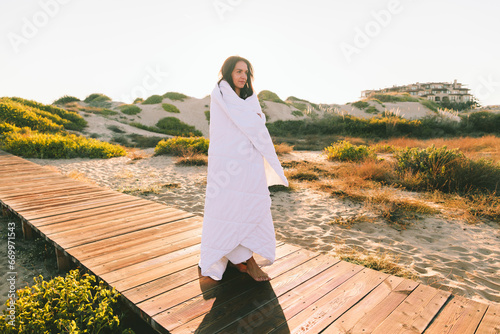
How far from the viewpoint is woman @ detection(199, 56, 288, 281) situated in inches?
83.9

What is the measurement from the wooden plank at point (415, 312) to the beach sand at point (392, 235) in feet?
2.72

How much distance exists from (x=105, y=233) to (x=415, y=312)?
2.89 metres

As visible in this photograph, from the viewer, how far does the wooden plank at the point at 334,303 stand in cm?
178

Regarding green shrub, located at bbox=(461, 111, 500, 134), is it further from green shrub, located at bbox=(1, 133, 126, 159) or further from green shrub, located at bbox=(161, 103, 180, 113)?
green shrub, located at bbox=(161, 103, 180, 113)

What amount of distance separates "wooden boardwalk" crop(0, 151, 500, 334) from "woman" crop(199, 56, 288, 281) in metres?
0.22

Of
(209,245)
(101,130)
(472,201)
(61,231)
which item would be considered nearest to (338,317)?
(209,245)

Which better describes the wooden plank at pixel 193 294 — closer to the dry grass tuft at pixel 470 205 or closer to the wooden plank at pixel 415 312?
the wooden plank at pixel 415 312

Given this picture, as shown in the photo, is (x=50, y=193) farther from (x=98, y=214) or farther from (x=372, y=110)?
(x=372, y=110)

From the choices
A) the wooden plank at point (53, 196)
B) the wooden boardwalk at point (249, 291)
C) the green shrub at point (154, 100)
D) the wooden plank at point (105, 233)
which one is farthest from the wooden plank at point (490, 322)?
the green shrub at point (154, 100)

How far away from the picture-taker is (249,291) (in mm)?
2135

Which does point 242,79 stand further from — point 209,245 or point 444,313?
point 444,313

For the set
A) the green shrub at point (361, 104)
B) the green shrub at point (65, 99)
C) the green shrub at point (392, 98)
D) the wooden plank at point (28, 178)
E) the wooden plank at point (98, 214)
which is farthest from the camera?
the green shrub at point (392, 98)

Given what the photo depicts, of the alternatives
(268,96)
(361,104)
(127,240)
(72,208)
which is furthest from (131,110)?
(127,240)

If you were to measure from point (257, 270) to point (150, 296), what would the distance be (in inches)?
30.5
